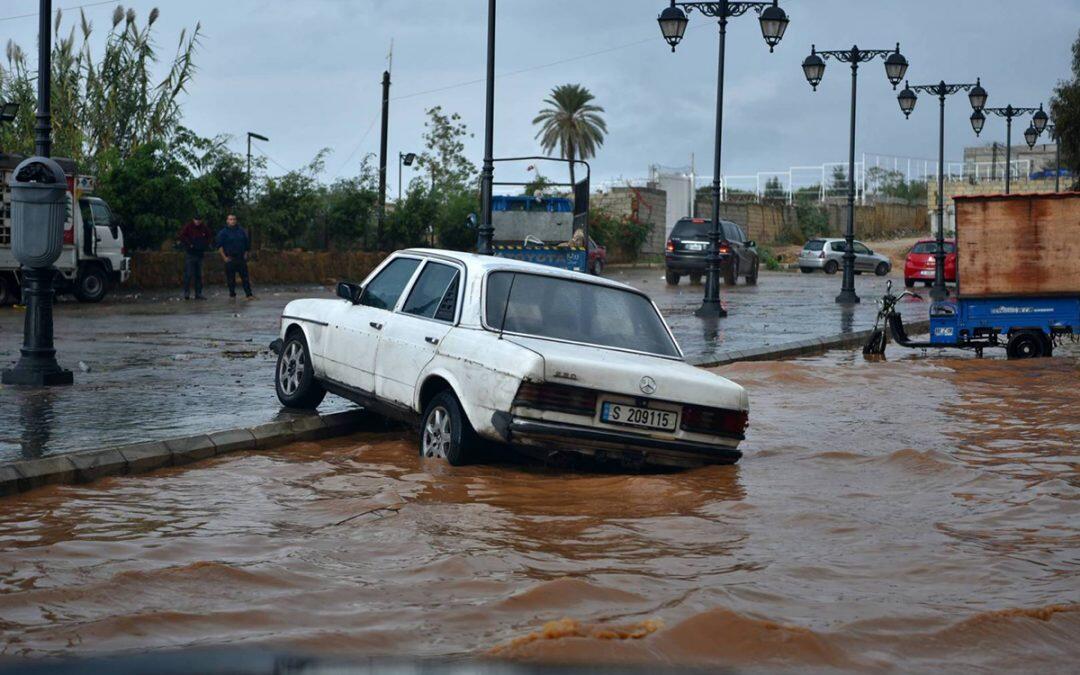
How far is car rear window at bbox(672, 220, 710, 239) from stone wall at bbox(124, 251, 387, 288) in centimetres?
902

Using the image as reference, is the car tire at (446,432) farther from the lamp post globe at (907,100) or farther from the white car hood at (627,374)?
the lamp post globe at (907,100)

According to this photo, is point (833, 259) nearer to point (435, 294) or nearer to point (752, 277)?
point (752, 277)

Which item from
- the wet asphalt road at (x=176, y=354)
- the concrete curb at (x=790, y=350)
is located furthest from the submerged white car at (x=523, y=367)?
the concrete curb at (x=790, y=350)

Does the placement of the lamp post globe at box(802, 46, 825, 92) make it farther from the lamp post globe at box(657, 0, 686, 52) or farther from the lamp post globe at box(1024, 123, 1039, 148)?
the lamp post globe at box(1024, 123, 1039, 148)

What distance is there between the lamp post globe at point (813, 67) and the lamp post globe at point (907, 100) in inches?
238

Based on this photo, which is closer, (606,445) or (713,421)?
(606,445)

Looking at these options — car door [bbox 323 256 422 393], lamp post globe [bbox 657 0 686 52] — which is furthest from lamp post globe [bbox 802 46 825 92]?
car door [bbox 323 256 422 393]

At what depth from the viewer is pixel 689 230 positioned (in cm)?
4075

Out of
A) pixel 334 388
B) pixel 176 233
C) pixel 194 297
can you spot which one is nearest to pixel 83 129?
pixel 176 233

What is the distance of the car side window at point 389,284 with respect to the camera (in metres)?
10.0

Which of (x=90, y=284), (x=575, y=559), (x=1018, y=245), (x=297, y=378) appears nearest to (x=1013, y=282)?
(x=1018, y=245)

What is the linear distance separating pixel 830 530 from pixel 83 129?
31093mm

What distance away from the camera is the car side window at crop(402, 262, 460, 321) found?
929 centimetres

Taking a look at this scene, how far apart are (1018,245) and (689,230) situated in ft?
71.7
